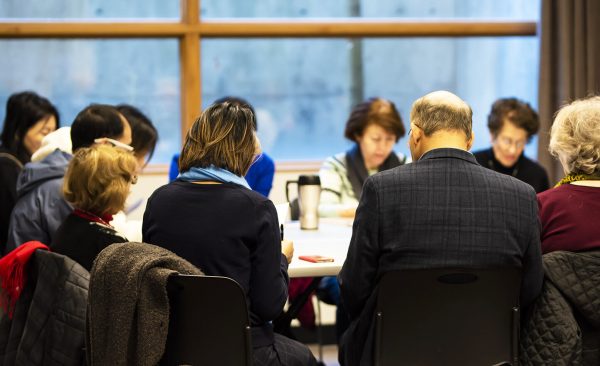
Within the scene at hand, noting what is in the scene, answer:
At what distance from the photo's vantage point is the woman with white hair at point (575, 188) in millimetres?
2379

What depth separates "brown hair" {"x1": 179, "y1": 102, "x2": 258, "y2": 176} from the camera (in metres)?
2.31

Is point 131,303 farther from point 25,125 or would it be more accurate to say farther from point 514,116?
point 514,116

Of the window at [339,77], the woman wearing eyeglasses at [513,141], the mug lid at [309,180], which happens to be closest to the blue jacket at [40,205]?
the mug lid at [309,180]

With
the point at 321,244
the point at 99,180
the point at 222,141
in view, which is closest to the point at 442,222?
the point at 222,141

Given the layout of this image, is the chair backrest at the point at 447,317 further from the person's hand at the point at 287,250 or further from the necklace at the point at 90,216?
the necklace at the point at 90,216

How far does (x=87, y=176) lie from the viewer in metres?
2.62

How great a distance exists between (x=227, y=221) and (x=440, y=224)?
552mm

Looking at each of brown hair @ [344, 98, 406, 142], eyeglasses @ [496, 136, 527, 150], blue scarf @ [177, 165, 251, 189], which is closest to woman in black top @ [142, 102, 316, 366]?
blue scarf @ [177, 165, 251, 189]

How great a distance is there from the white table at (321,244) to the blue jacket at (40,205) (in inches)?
34.7

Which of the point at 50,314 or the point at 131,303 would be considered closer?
the point at 131,303

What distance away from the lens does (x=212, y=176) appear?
7.48ft

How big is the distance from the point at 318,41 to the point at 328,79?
0.78 feet

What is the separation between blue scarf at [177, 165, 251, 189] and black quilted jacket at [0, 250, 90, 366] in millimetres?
432

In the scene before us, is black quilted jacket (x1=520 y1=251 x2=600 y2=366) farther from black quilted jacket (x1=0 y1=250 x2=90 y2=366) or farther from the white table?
black quilted jacket (x1=0 y1=250 x2=90 y2=366)
